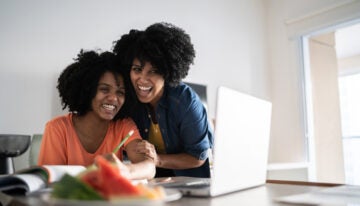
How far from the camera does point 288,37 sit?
3416mm

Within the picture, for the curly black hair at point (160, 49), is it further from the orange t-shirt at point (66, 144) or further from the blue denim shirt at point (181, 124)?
the orange t-shirt at point (66, 144)

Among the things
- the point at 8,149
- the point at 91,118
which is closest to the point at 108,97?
the point at 91,118

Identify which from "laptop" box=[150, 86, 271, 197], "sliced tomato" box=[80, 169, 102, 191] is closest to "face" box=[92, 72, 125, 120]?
"laptop" box=[150, 86, 271, 197]

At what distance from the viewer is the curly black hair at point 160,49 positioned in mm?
1314

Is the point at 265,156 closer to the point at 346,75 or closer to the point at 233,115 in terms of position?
the point at 233,115

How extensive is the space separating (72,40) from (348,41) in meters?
3.14

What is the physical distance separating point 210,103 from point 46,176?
88.0 inches

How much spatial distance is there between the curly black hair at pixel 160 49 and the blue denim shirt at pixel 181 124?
0.08 metres

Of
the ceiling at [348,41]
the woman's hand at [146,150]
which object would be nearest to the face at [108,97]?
the woman's hand at [146,150]

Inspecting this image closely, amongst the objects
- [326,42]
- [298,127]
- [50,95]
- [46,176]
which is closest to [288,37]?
[326,42]

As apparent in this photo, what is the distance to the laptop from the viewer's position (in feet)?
2.33

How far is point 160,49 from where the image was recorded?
52.8 inches

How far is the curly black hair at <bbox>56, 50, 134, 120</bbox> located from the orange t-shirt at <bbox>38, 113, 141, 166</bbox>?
8 cm

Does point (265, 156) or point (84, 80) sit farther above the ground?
point (84, 80)
